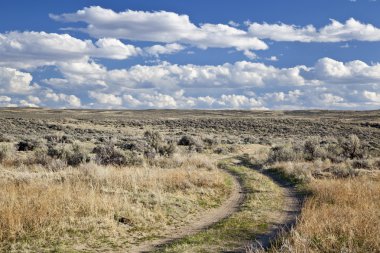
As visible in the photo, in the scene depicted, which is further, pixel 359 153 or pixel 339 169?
pixel 359 153

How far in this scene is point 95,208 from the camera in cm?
1254

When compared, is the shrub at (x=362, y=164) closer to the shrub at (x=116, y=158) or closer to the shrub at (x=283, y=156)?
the shrub at (x=283, y=156)

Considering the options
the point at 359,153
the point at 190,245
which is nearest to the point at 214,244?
the point at 190,245

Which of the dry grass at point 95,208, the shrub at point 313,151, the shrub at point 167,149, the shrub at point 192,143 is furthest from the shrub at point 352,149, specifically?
the dry grass at point 95,208

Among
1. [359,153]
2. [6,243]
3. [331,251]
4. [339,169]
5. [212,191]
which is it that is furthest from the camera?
[359,153]

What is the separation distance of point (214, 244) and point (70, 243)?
3361 mm

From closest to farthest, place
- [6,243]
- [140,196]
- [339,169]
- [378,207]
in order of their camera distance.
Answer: [6,243] → [378,207] → [140,196] → [339,169]

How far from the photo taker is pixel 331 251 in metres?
9.30

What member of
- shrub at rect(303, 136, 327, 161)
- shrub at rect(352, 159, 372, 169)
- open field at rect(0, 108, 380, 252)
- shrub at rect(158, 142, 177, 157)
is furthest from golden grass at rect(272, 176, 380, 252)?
shrub at rect(158, 142, 177, 157)

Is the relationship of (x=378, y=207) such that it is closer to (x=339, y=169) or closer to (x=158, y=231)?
(x=158, y=231)

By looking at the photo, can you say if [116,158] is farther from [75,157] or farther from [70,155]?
[70,155]

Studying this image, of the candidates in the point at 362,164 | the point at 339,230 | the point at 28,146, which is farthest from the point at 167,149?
the point at 339,230

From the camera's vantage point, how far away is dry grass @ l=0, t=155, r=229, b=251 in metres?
10.6

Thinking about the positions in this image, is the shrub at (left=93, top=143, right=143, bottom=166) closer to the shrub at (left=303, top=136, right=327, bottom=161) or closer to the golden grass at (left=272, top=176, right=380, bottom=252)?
the shrub at (left=303, top=136, right=327, bottom=161)
